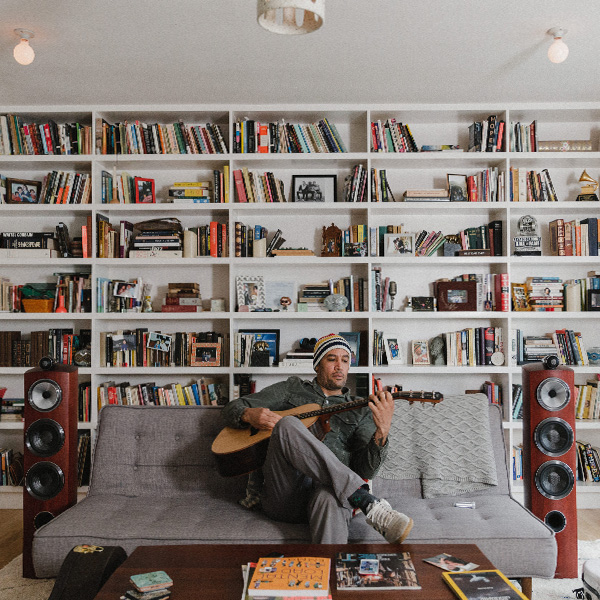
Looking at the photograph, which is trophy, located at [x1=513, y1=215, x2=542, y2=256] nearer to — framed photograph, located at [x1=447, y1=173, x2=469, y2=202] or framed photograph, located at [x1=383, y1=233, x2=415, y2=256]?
framed photograph, located at [x1=447, y1=173, x2=469, y2=202]

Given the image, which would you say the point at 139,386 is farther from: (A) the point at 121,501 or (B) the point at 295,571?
(B) the point at 295,571

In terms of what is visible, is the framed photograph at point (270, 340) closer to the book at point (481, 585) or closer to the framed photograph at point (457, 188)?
the framed photograph at point (457, 188)

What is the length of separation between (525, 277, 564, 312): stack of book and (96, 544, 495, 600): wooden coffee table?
95.0 inches

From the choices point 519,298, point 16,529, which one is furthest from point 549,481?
point 16,529

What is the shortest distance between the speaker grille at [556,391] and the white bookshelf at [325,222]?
1203 mm

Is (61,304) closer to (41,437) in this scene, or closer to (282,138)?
(41,437)

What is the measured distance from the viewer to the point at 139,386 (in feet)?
13.0

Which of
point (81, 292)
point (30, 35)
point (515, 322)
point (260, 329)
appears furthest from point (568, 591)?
point (30, 35)

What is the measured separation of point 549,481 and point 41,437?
2.35 m

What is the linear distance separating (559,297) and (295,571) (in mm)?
3021

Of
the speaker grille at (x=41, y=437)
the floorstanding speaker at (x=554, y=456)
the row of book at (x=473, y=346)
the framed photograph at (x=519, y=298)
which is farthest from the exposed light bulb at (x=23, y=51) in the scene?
the framed photograph at (x=519, y=298)

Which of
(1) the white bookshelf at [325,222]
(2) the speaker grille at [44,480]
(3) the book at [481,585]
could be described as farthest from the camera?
(1) the white bookshelf at [325,222]

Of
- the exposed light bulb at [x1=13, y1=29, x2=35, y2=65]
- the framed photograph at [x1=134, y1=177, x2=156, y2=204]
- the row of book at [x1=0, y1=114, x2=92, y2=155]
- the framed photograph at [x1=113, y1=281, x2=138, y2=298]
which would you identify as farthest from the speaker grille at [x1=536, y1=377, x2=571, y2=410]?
the row of book at [x1=0, y1=114, x2=92, y2=155]

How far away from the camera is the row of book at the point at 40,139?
396 cm
